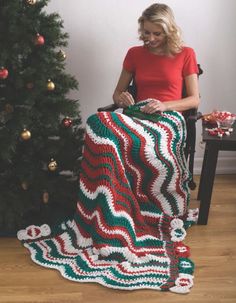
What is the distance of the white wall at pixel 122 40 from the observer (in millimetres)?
2896

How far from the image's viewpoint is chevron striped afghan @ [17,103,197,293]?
2129 millimetres

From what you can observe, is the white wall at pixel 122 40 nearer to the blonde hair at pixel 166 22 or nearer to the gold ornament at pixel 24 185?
the blonde hair at pixel 166 22

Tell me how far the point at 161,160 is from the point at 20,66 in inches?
31.4

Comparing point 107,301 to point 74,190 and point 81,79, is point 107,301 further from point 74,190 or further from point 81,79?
point 81,79

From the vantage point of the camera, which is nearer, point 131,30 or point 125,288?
point 125,288

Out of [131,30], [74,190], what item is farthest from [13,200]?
[131,30]

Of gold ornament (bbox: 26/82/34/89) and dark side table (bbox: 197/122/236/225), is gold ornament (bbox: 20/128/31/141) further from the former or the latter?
dark side table (bbox: 197/122/236/225)

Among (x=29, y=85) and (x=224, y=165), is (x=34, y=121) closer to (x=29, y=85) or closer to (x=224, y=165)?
(x=29, y=85)

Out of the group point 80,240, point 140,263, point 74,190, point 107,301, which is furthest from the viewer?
point 74,190

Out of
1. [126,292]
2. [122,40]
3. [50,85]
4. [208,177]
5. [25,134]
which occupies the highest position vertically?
[122,40]

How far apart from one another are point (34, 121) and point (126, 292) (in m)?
0.92

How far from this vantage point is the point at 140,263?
7.12 feet

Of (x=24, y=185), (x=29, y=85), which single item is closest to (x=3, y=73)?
(x=29, y=85)

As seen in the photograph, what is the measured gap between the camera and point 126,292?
200 cm
